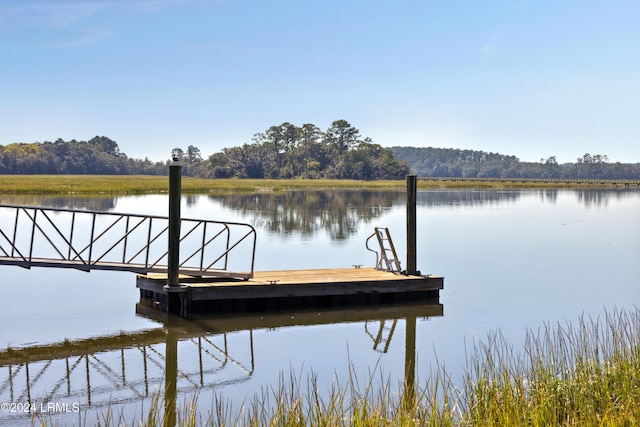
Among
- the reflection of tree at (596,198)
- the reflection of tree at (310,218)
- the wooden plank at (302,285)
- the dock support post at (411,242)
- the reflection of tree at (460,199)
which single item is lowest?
the reflection of tree at (596,198)

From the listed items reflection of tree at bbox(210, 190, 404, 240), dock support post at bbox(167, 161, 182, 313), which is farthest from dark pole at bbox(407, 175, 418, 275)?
reflection of tree at bbox(210, 190, 404, 240)

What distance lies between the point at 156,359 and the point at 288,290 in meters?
3.87

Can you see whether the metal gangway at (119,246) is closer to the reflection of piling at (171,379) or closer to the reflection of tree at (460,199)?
the reflection of piling at (171,379)

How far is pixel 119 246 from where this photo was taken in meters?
26.2

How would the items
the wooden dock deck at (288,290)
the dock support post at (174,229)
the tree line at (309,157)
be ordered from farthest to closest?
the tree line at (309,157), the wooden dock deck at (288,290), the dock support post at (174,229)

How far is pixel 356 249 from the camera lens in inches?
1046

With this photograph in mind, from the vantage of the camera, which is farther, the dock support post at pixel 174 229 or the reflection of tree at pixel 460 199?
the reflection of tree at pixel 460 199

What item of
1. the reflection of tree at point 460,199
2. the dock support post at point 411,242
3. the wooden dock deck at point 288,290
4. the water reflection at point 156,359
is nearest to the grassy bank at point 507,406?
the water reflection at point 156,359

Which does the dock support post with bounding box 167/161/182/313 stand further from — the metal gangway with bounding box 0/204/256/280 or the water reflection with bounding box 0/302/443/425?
the water reflection with bounding box 0/302/443/425

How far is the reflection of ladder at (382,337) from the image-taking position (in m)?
12.7

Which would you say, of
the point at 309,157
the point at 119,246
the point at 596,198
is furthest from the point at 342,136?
the point at 119,246

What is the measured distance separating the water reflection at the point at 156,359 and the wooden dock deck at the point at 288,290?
282mm

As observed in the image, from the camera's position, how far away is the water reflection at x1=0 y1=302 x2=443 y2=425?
9922 mm

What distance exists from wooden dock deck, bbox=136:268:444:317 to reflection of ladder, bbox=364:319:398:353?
125 cm
